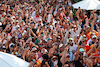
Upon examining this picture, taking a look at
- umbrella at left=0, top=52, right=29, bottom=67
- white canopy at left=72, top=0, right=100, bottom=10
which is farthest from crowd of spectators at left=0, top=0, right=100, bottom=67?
umbrella at left=0, top=52, right=29, bottom=67

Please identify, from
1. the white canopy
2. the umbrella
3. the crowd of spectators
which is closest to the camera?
the umbrella

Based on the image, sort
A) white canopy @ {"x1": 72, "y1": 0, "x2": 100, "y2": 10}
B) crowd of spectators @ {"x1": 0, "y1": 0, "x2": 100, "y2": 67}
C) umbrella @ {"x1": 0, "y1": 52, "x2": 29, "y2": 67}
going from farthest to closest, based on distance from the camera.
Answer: white canopy @ {"x1": 72, "y1": 0, "x2": 100, "y2": 10} → crowd of spectators @ {"x1": 0, "y1": 0, "x2": 100, "y2": 67} → umbrella @ {"x1": 0, "y1": 52, "x2": 29, "y2": 67}

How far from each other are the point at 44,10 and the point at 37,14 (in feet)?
1.74

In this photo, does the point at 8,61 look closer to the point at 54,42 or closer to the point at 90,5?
the point at 54,42

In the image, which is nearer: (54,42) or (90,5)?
(54,42)

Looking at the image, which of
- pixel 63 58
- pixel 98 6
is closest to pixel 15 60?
pixel 63 58

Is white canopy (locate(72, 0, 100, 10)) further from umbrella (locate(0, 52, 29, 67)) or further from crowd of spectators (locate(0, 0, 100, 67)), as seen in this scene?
umbrella (locate(0, 52, 29, 67))

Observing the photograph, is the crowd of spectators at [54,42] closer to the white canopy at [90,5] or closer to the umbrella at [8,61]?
the white canopy at [90,5]

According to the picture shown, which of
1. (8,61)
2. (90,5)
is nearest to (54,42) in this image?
(8,61)

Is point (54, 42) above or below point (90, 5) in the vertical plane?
below

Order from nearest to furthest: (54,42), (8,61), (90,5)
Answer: (8,61)
(54,42)
(90,5)

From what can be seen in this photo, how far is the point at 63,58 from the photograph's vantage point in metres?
3.62

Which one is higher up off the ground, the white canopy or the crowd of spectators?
the white canopy

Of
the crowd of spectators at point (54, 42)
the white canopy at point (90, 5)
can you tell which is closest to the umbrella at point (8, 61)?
the crowd of spectators at point (54, 42)
